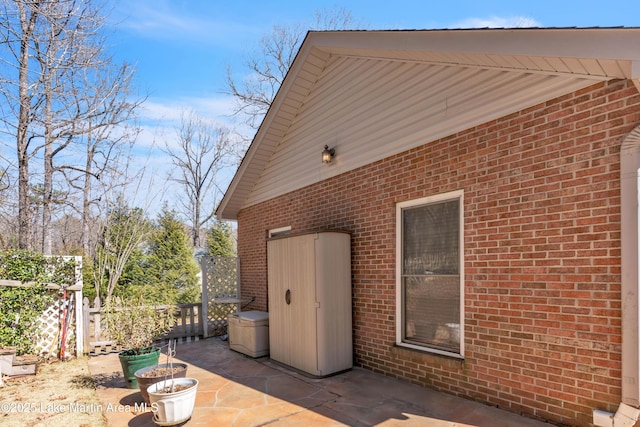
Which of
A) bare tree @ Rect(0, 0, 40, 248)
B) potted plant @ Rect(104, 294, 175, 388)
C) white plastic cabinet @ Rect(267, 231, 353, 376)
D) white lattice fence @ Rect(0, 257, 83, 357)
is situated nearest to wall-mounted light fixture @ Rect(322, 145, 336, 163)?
white plastic cabinet @ Rect(267, 231, 353, 376)

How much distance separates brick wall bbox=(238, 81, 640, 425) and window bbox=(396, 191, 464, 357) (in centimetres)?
14

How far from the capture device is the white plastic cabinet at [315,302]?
5.30m

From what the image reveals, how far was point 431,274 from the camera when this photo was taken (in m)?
4.73

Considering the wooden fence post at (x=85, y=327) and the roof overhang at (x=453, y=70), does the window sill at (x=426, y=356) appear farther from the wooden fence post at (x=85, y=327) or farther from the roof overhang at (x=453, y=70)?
the wooden fence post at (x=85, y=327)

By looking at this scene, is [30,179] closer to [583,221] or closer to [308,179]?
[308,179]

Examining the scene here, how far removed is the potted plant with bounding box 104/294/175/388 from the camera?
5.10m

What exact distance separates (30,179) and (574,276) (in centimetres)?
1226

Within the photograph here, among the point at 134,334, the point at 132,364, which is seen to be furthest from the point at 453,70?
the point at 132,364

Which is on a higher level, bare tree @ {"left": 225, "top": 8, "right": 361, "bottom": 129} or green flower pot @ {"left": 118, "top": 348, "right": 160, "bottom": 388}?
bare tree @ {"left": 225, "top": 8, "right": 361, "bottom": 129}

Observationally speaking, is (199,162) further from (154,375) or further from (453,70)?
(453,70)

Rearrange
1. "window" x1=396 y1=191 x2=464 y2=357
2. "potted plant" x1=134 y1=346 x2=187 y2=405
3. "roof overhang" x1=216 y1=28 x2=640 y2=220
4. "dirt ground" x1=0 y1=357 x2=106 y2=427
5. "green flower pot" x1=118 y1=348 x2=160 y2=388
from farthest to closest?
"green flower pot" x1=118 y1=348 x2=160 y2=388 → "window" x1=396 y1=191 x2=464 y2=357 → "potted plant" x1=134 y1=346 x2=187 y2=405 → "dirt ground" x1=0 y1=357 x2=106 y2=427 → "roof overhang" x1=216 y1=28 x2=640 y2=220

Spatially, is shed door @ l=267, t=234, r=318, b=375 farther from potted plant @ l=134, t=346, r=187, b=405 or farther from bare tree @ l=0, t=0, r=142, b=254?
bare tree @ l=0, t=0, r=142, b=254

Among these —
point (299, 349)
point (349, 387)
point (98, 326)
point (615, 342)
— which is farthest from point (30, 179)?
point (615, 342)

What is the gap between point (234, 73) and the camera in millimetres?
17328
